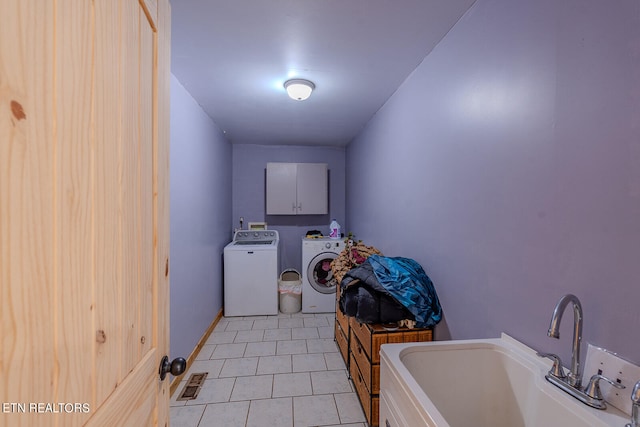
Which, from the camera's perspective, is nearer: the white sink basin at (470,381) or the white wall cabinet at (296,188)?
the white sink basin at (470,381)

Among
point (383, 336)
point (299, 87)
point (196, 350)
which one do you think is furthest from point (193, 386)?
point (299, 87)

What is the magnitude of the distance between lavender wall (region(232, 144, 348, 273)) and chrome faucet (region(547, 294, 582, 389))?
3.76m

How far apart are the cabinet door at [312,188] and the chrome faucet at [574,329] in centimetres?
356

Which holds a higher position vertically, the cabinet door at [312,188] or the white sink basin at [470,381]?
the cabinet door at [312,188]

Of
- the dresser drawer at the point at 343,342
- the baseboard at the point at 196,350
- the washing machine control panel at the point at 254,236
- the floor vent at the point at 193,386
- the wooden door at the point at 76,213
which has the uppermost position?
the wooden door at the point at 76,213

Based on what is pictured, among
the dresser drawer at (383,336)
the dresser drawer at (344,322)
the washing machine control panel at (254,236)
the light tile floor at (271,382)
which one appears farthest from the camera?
the washing machine control panel at (254,236)

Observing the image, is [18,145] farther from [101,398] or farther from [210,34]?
[210,34]

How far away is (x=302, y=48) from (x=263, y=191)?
2.88 metres

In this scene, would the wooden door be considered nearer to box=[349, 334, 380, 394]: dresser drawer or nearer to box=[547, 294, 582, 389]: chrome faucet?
box=[547, 294, 582, 389]: chrome faucet

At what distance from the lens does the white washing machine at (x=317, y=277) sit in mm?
3670

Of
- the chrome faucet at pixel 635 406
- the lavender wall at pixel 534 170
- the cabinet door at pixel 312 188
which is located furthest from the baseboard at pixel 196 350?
the chrome faucet at pixel 635 406

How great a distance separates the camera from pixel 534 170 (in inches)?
41.2

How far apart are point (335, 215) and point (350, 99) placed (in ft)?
7.62

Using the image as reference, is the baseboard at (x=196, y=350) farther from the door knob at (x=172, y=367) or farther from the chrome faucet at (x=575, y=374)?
the chrome faucet at (x=575, y=374)
